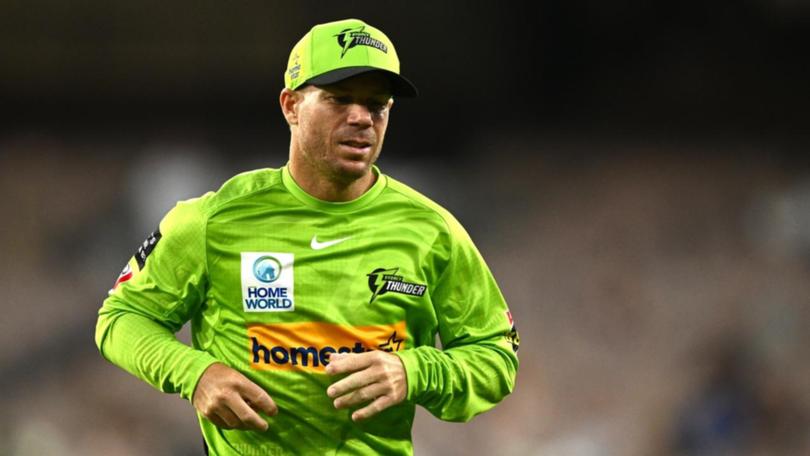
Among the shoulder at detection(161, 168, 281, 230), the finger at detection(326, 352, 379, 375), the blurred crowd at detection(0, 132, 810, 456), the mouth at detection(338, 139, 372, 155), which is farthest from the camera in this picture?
the blurred crowd at detection(0, 132, 810, 456)

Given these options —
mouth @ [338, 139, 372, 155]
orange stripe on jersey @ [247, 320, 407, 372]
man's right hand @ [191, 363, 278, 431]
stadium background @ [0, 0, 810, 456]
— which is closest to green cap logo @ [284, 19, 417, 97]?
mouth @ [338, 139, 372, 155]

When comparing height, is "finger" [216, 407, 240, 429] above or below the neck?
below

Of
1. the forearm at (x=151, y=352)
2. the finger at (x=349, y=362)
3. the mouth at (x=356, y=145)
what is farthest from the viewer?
the mouth at (x=356, y=145)

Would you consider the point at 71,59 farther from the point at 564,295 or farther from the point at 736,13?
the point at 736,13

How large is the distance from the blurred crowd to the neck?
338 cm

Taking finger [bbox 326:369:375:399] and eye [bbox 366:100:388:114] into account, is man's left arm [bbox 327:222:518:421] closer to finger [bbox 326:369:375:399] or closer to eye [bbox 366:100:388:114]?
finger [bbox 326:369:375:399]

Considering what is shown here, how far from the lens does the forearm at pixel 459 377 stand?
89.8 inches

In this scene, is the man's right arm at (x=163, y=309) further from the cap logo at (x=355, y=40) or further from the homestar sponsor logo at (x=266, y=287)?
the cap logo at (x=355, y=40)

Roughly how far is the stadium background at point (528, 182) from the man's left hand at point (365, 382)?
11.8 feet

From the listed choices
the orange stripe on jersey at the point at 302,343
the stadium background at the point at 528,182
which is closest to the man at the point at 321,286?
the orange stripe on jersey at the point at 302,343

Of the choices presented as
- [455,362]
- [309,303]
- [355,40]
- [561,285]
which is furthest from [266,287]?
[561,285]

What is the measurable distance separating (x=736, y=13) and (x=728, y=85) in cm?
43

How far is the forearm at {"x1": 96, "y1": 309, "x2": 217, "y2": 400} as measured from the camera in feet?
7.47

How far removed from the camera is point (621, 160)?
6.33 metres
